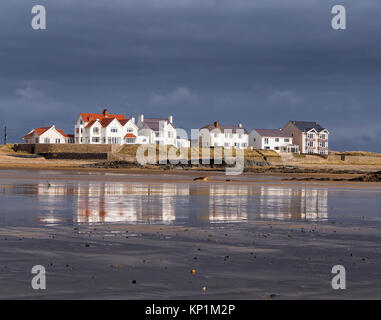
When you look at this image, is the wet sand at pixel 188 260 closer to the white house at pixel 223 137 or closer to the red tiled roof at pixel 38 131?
the red tiled roof at pixel 38 131

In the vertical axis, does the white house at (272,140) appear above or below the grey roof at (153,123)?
below

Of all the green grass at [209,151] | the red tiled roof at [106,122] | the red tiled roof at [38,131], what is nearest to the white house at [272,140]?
the green grass at [209,151]

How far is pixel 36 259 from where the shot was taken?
10.8 m

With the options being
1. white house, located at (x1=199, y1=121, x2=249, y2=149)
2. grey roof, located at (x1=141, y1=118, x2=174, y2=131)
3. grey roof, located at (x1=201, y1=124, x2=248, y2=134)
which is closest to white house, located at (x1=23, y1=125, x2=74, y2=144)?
grey roof, located at (x1=141, y1=118, x2=174, y2=131)

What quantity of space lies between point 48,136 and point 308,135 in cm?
7346

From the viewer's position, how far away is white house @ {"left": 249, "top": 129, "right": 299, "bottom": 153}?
156 meters

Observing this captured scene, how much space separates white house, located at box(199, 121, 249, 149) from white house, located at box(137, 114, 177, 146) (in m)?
15.9

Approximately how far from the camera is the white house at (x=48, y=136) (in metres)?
138

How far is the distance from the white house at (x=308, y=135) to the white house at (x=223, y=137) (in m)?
13.9

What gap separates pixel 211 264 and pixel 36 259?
342 cm

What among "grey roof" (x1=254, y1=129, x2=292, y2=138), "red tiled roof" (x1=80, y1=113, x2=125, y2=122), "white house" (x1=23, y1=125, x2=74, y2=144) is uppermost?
"red tiled roof" (x1=80, y1=113, x2=125, y2=122)

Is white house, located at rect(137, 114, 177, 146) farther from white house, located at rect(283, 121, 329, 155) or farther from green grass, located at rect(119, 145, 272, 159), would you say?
white house, located at rect(283, 121, 329, 155)

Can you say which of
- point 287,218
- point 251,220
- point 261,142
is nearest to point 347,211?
point 287,218
